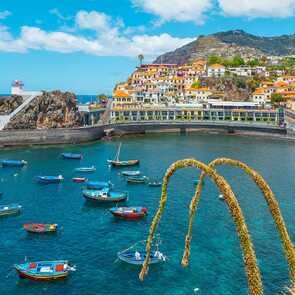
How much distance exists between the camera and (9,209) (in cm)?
5762

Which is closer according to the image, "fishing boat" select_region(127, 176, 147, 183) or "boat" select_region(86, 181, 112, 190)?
"boat" select_region(86, 181, 112, 190)

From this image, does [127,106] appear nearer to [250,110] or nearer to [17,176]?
[250,110]

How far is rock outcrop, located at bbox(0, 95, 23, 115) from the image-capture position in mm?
128000

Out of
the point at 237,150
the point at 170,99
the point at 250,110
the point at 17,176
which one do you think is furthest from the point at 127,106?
the point at 17,176

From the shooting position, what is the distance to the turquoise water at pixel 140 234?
38.8 meters

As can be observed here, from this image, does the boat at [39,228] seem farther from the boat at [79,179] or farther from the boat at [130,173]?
the boat at [130,173]

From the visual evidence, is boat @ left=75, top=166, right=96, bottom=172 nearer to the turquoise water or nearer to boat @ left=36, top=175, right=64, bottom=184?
the turquoise water

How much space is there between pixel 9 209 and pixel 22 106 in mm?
76394

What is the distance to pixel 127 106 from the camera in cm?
16012

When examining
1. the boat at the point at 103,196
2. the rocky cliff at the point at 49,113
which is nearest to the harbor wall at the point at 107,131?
the rocky cliff at the point at 49,113

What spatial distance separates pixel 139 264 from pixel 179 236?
884 centimetres

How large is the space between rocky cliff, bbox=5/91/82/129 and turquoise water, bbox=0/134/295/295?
110ft

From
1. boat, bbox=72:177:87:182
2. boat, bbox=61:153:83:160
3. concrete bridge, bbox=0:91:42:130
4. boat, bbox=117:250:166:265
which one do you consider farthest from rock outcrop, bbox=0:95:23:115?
boat, bbox=117:250:166:265

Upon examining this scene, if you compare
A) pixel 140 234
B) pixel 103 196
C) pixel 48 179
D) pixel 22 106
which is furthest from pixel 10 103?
pixel 140 234
